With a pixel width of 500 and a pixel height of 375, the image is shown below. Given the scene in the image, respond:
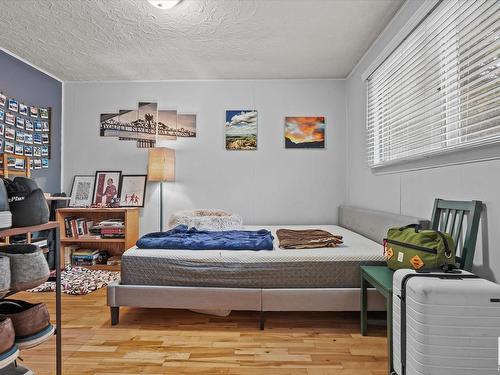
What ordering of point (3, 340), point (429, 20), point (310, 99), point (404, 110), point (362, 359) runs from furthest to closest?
1. point (310, 99)
2. point (404, 110)
3. point (429, 20)
4. point (362, 359)
5. point (3, 340)

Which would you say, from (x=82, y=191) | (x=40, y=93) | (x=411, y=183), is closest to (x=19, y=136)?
(x=40, y=93)

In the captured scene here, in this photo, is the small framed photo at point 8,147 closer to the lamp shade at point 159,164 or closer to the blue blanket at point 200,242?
the lamp shade at point 159,164

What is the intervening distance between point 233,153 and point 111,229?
182 centimetres

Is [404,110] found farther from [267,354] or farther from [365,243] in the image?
[267,354]

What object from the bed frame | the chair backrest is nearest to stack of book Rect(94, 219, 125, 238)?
the bed frame

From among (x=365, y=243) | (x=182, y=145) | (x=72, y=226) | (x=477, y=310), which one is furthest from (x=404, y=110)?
(x=72, y=226)

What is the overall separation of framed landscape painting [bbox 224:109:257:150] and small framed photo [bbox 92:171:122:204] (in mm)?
1582

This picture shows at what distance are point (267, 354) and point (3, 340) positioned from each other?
139 centimetres

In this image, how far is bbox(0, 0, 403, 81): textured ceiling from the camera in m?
2.50

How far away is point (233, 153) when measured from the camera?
418cm

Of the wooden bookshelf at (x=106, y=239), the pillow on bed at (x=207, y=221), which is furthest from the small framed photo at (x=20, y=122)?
the pillow on bed at (x=207, y=221)

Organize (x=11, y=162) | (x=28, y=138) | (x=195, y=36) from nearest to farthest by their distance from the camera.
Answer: (x=195, y=36) → (x=11, y=162) → (x=28, y=138)

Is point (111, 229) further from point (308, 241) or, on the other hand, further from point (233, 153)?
point (308, 241)

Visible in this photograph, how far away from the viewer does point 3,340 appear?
1.04 m
